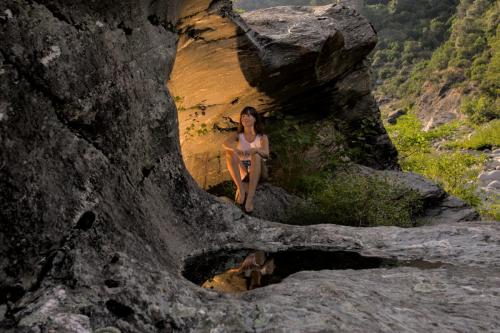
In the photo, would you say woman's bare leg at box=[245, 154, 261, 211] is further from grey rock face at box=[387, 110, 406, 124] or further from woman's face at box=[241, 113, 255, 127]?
grey rock face at box=[387, 110, 406, 124]

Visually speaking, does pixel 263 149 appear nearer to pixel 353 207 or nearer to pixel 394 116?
pixel 353 207

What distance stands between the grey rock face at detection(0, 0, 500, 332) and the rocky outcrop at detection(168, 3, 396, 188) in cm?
259

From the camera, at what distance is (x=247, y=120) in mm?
7016

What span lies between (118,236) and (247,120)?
3574mm

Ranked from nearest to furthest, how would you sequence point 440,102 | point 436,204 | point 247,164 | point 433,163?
point 247,164 < point 436,204 < point 433,163 < point 440,102

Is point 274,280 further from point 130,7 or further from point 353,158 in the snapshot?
point 353,158

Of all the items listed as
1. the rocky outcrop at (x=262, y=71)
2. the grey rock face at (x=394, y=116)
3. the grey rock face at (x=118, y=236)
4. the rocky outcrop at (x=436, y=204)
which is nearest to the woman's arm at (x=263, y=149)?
the grey rock face at (x=118, y=236)

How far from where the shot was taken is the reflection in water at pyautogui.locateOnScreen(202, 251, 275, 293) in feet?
14.1

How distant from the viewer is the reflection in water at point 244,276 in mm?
4312

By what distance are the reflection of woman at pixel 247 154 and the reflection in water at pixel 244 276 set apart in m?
1.63

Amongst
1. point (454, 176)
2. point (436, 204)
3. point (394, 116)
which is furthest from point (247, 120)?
point (394, 116)

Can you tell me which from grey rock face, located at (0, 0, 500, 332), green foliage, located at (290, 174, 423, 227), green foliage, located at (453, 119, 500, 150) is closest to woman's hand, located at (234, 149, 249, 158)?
green foliage, located at (290, 174, 423, 227)

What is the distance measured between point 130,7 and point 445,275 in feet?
14.2

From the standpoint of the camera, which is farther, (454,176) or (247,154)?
(454,176)
